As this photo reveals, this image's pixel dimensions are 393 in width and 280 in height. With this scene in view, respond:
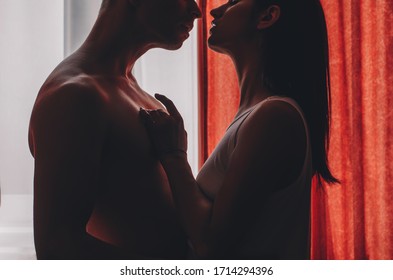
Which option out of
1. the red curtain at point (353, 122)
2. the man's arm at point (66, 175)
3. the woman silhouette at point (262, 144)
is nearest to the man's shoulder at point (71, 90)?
the man's arm at point (66, 175)

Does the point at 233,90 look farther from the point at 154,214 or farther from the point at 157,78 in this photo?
the point at 154,214

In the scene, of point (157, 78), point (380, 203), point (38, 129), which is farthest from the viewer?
point (157, 78)

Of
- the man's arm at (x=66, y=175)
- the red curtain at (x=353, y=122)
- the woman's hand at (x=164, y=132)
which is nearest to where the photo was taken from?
the man's arm at (x=66, y=175)

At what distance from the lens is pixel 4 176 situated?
1.91 metres

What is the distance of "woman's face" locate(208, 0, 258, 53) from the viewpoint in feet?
3.13

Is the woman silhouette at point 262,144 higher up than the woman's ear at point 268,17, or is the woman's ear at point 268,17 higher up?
the woman's ear at point 268,17

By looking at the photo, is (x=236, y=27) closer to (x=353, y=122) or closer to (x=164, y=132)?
(x=164, y=132)

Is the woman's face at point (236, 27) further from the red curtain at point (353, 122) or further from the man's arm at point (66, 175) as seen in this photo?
the red curtain at point (353, 122)

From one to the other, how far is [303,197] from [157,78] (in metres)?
1.29

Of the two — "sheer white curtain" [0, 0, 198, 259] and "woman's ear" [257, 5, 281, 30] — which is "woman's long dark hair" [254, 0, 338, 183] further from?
"sheer white curtain" [0, 0, 198, 259]

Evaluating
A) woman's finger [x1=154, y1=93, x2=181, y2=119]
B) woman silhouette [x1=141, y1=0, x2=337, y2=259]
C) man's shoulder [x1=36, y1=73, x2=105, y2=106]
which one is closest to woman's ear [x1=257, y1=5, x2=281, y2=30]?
woman silhouette [x1=141, y1=0, x2=337, y2=259]

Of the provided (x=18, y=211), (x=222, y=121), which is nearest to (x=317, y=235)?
(x=222, y=121)

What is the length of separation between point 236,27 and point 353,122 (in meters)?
1.15

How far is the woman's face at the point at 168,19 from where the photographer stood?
0.91 m
